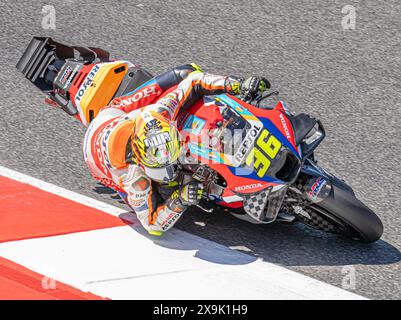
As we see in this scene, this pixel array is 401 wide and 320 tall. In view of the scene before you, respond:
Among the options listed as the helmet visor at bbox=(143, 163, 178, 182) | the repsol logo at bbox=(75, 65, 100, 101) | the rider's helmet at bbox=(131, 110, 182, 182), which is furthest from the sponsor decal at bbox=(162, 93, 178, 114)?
the repsol logo at bbox=(75, 65, 100, 101)

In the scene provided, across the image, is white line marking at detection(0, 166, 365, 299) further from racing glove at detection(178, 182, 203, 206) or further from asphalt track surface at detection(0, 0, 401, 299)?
racing glove at detection(178, 182, 203, 206)

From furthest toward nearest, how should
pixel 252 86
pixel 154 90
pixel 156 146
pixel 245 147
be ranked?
pixel 154 90
pixel 252 86
pixel 245 147
pixel 156 146

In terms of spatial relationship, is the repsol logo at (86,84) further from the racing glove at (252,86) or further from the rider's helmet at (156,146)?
the racing glove at (252,86)

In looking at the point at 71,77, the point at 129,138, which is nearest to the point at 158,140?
the point at 129,138

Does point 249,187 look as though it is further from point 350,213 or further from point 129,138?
point 129,138

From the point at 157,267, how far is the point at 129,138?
105cm

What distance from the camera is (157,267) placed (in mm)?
6430

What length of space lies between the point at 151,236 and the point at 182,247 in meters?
0.32

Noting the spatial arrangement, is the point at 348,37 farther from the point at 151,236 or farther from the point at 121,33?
the point at 151,236

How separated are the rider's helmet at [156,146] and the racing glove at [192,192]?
6.1 inches

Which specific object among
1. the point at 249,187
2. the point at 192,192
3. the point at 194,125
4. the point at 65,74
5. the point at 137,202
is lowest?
the point at 137,202

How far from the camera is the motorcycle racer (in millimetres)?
6336

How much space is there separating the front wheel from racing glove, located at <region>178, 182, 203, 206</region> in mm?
817

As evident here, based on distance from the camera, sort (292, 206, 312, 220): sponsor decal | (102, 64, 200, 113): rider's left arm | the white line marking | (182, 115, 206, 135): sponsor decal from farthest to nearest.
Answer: (102, 64, 200, 113): rider's left arm
(292, 206, 312, 220): sponsor decal
(182, 115, 206, 135): sponsor decal
the white line marking
